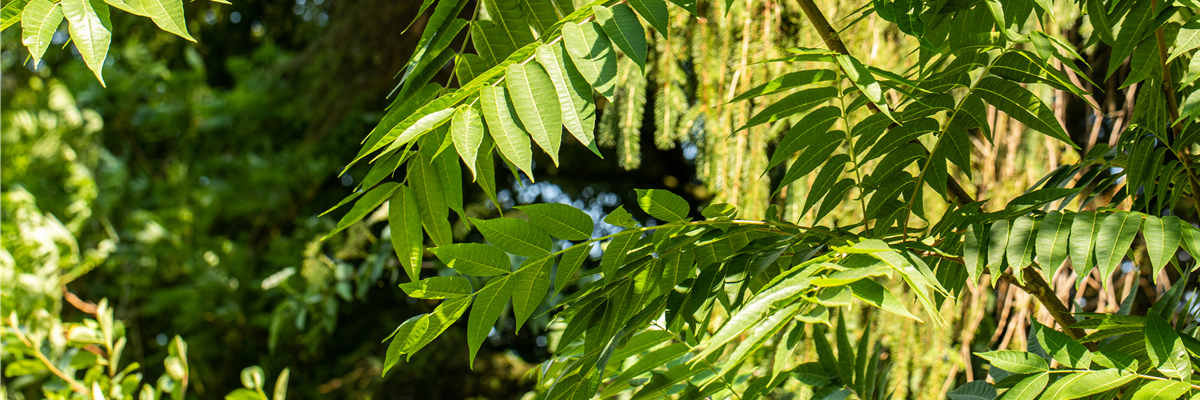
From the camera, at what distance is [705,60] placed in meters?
1.13

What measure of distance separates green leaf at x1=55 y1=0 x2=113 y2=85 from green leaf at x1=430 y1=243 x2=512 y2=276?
0.22 meters

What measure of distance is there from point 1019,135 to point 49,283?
244cm

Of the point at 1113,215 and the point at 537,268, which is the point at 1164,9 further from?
the point at 537,268

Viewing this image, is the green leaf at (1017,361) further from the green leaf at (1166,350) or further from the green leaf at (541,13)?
the green leaf at (541,13)

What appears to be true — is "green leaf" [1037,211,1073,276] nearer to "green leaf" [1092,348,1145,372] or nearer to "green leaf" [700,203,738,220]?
"green leaf" [1092,348,1145,372]

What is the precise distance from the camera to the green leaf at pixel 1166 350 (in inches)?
16.6

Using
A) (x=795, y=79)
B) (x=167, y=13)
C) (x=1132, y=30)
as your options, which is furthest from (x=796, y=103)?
(x=167, y=13)

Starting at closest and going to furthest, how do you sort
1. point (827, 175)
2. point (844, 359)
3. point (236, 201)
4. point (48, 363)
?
point (827, 175), point (844, 359), point (48, 363), point (236, 201)

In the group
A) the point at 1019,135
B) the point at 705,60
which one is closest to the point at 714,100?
the point at 705,60

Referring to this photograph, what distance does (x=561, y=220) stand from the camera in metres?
0.50

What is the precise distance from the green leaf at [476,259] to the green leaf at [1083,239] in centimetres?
36

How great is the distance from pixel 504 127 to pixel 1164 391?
15.7 inches

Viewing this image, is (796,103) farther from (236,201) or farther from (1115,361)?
(236,201)

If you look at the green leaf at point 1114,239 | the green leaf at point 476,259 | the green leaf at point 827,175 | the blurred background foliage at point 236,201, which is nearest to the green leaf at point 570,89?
the green leaf at point 476,259
